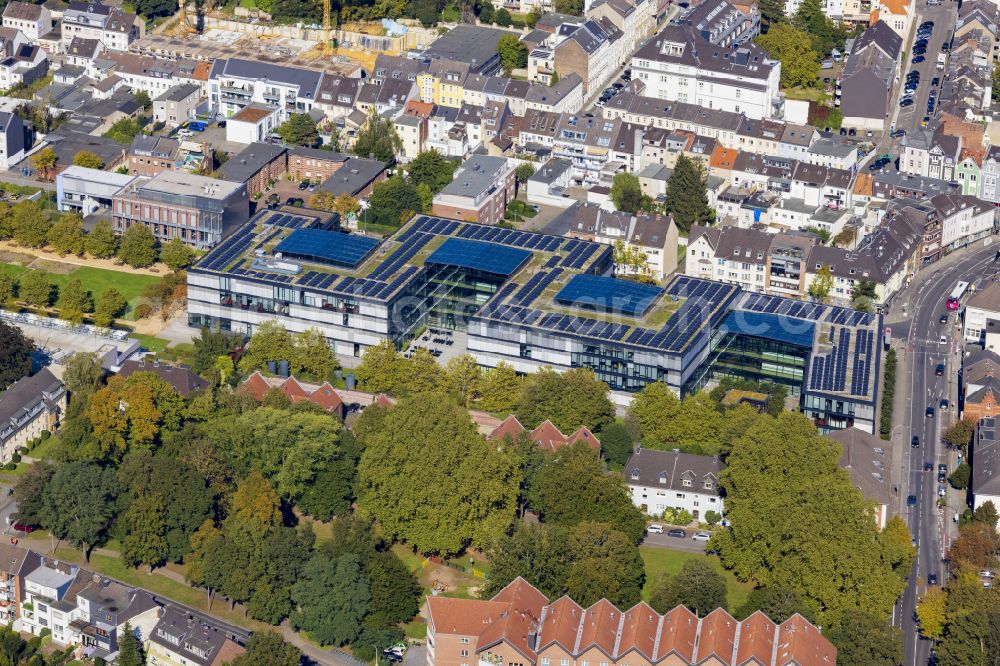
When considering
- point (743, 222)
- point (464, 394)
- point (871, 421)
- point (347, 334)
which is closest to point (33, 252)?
point (347, 334)

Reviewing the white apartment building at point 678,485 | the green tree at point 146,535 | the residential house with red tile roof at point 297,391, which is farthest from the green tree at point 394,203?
the green tree at point 146,535

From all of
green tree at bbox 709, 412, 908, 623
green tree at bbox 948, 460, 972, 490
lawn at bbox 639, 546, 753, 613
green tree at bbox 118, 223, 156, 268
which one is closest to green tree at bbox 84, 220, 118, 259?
green tree at bbox 118, 223, 156, 268

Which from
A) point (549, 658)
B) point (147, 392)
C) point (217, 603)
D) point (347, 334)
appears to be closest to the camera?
point (549, 658)

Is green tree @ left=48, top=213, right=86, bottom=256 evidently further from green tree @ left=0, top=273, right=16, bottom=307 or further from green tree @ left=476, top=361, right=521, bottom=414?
green tree @ left=476, top=361, right=521, bottom=414

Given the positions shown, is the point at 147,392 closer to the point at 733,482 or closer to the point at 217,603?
the point at 217,603

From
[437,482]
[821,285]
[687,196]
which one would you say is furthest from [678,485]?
[687,196]

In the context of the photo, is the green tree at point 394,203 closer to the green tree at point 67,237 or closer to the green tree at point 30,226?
the green tree at point 67,237
